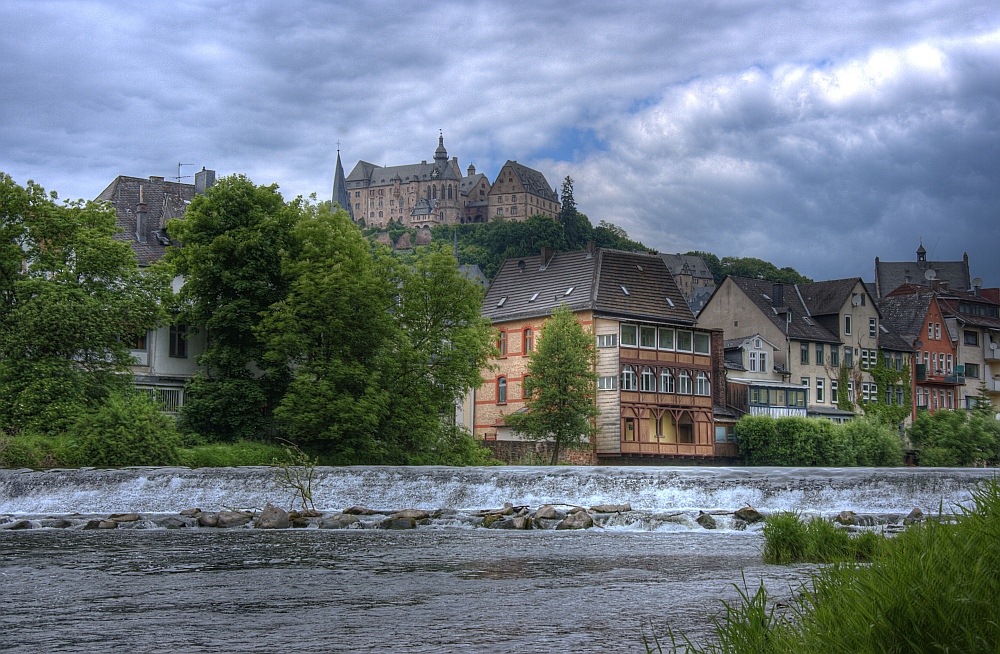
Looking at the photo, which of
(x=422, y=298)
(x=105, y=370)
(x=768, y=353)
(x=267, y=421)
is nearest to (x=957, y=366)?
(x=768, y=353)

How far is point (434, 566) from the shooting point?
17531mm

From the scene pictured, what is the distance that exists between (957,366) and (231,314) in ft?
223

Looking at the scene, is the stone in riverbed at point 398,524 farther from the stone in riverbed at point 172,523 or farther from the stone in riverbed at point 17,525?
the stone in riverbed at point 17,525

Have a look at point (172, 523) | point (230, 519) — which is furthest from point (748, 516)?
point (172, 523)

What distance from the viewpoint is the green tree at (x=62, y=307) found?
39000 mm

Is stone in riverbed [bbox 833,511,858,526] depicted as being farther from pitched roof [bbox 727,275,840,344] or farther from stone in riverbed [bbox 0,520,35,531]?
pitched roof [bbox 727,275,840,344]

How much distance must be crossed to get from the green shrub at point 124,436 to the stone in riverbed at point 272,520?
11.3 m

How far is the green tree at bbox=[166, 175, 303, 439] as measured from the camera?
43.4 m

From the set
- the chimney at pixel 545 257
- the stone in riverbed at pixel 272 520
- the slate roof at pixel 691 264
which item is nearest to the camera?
the stone in riverbed at pixel 272 520

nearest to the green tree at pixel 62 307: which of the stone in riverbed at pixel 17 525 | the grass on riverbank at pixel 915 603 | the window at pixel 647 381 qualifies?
the stone in riverbed at pixel 17 525

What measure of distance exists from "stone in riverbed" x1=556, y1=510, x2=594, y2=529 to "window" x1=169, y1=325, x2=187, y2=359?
26487 millimetres

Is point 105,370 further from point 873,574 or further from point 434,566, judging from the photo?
point 873,574

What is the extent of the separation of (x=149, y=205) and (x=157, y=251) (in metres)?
5.48

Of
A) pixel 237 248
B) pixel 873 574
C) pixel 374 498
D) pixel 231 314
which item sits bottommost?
pixel 374 498
